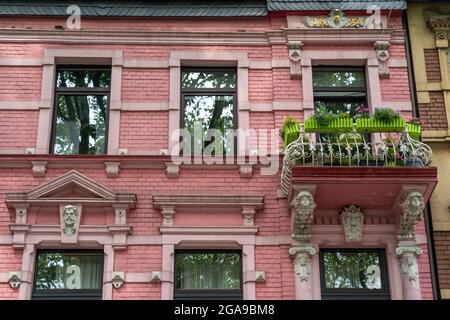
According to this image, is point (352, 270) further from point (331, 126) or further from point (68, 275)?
point (68, 275)

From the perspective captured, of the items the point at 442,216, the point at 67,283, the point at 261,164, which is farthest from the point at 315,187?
the point at 67,283

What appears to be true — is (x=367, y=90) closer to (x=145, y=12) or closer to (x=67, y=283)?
(x=145, y=12)

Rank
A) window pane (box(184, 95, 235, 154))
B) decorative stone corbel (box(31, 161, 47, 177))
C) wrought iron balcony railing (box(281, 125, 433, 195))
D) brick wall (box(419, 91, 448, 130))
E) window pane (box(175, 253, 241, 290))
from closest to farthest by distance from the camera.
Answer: wrought iron balcony railing (box(281, 125, 433, 195)), window pane (box(175, 253, 241, 290)), decorative stone corbel (box(31, 161, 47, 177)), brick wall (box(419, 91, 448, 130)), window pane (box(184, 95, 235, 154))

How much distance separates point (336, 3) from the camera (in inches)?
557

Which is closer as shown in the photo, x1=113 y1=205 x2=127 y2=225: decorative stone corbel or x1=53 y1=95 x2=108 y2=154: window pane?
x1=113 y1=205 x2=127 y2=225: decorative stone corbel

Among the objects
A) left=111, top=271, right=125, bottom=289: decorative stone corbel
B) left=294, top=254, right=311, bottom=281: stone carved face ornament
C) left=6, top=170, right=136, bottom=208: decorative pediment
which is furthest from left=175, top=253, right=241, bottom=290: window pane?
left=6, top=170, right=136, bottom=208: decorative pediment

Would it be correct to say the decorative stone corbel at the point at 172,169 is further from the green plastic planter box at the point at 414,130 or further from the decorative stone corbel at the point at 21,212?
the green plastic planter box at the point at 414,130

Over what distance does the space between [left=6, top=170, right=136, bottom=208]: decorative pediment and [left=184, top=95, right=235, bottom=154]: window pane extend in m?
1.79

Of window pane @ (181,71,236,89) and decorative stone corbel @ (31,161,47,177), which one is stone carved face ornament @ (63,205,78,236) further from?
window pane @ (181,71,236,89)

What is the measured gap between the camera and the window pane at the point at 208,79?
45.5ft

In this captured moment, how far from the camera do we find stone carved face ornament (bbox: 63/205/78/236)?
39.9ft

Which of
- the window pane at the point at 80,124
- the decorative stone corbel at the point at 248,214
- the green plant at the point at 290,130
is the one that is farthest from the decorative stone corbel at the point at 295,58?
the window pane at the point at 80,124

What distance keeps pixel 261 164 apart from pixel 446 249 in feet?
10.5

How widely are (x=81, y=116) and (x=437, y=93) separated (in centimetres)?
614
